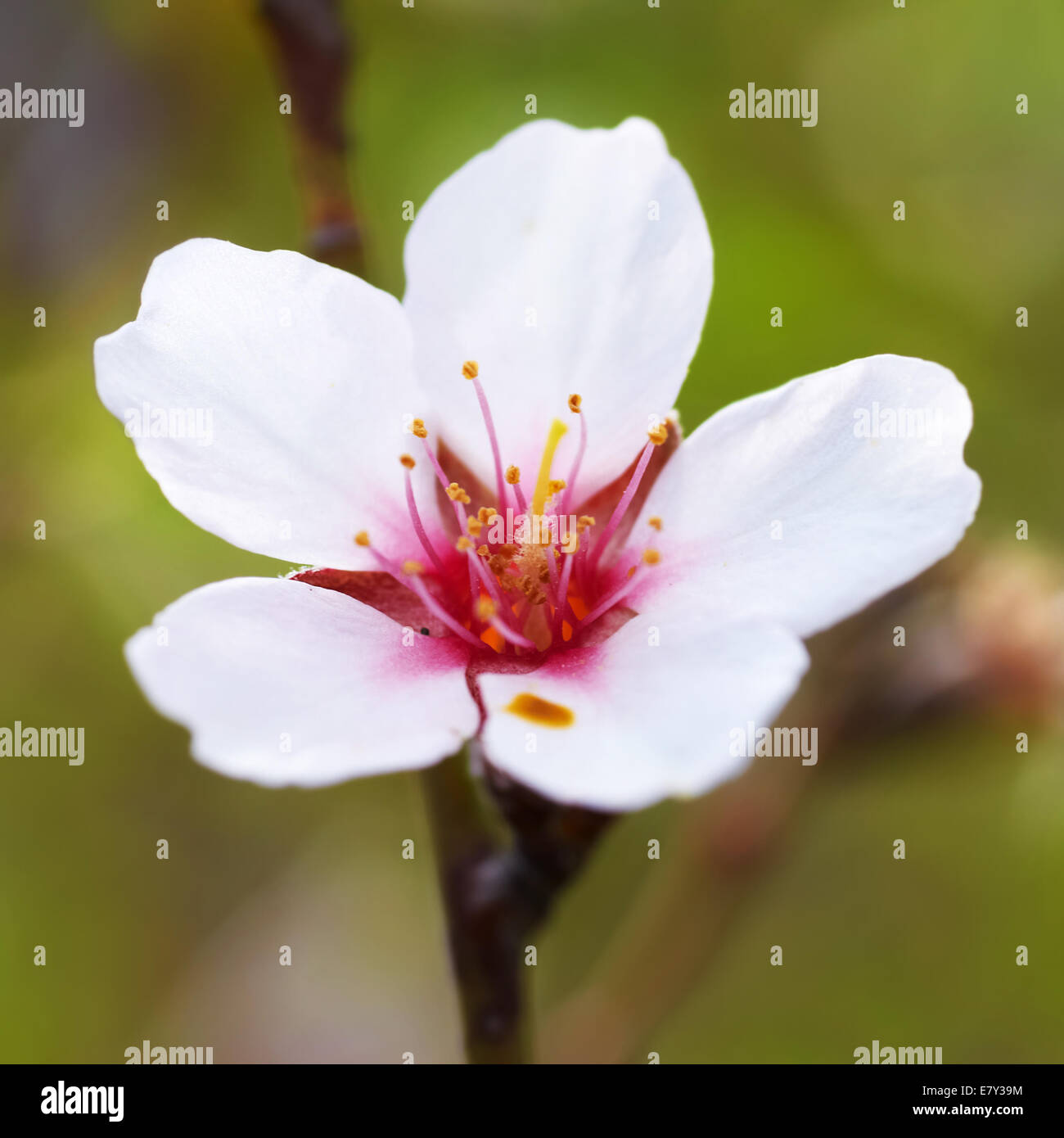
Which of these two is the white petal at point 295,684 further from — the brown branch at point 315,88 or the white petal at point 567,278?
the brown branch at point 315,88

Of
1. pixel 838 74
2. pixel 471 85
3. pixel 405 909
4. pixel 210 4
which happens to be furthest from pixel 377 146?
pixel 405 909

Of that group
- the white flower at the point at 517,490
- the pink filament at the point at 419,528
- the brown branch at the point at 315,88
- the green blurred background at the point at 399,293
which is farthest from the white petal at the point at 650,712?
the green blurred background at the point at 399,293

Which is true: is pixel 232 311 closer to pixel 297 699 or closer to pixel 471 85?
pixel 297 699

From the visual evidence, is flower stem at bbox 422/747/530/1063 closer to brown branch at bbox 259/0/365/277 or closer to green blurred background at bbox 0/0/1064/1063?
brown branch at bbox 259/0/365/277

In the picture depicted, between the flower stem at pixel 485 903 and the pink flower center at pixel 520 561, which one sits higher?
the pink flower center at pixel 520 561

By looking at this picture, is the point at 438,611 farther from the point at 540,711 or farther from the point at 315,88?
the point at 315,88
